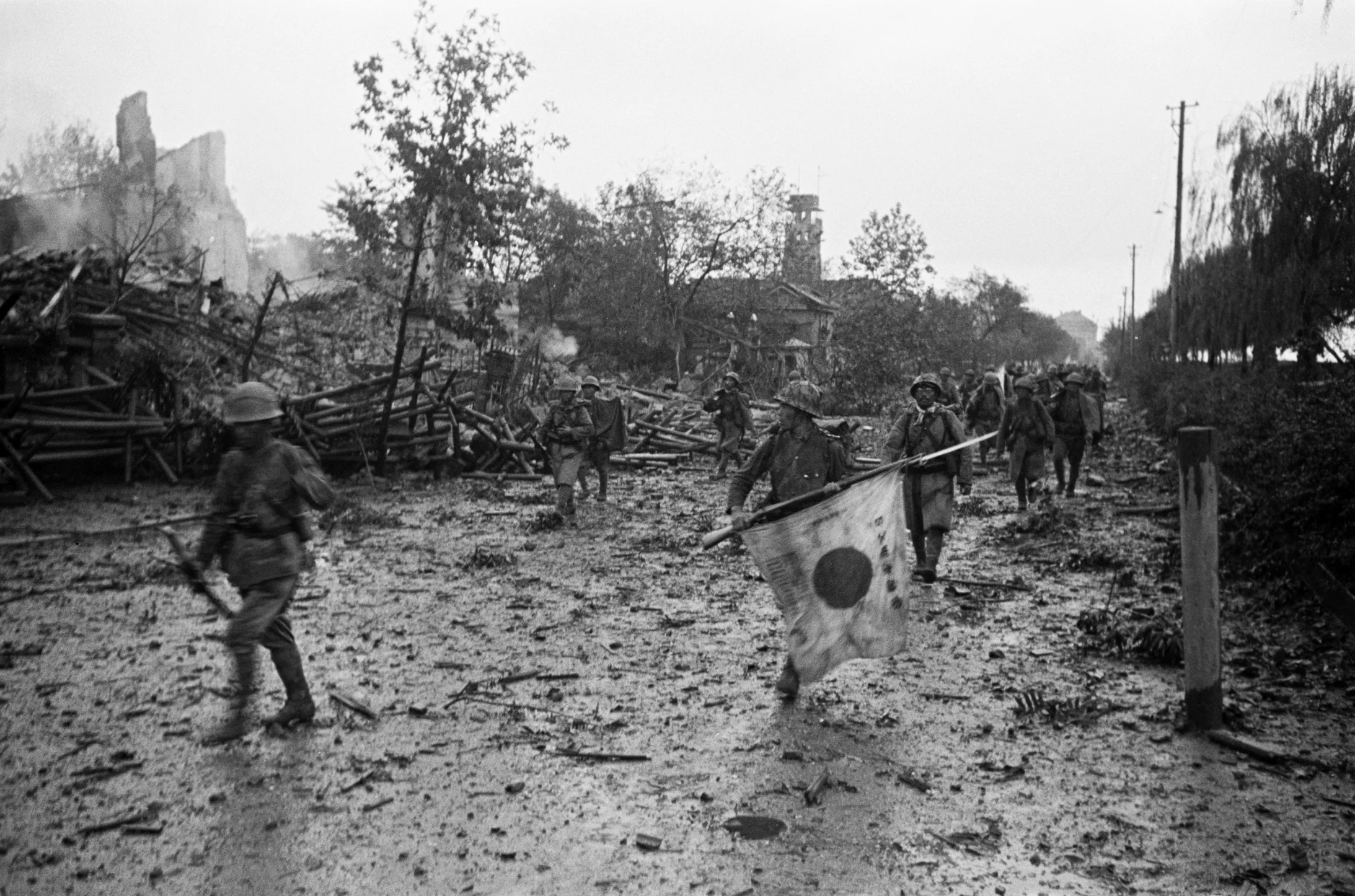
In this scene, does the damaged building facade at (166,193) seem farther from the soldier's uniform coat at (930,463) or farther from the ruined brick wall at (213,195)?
the soldier's uniform coat at (930,463)

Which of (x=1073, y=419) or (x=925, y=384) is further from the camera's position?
(x=1073, y=419)

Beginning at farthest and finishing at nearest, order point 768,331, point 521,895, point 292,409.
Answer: point 768,331, point 292,409, point 521,895

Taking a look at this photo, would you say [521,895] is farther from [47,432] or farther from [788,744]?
[47,432]

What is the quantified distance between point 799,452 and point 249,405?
344 centimetres

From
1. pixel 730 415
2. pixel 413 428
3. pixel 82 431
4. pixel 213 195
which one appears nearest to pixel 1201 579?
pixel 82 431

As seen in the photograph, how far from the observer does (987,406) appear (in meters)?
18.9

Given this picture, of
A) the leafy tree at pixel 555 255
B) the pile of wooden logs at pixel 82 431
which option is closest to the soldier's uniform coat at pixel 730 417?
the pile of wooden logs at pixel 82 431

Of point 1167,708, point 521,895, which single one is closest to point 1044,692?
point 1167,708

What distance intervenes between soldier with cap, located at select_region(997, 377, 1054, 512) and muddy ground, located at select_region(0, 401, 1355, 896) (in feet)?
15.1

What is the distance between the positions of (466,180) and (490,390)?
5.38 m

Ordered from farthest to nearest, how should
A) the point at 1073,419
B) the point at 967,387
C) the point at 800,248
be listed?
the point at 800,248
the point at 967,387
the point at 1073,419

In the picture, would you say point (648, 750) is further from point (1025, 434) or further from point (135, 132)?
point (135, 132)

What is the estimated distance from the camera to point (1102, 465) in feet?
72.4

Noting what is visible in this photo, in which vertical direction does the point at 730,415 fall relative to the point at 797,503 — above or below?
above
